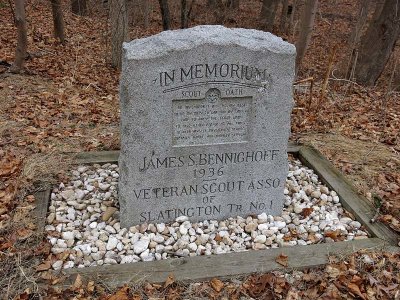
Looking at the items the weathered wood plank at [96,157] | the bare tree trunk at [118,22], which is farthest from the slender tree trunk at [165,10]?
the weathered wood plank at [96,157]

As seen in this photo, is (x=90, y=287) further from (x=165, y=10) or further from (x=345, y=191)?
(x=165, y=10)

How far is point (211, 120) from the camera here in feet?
11.8

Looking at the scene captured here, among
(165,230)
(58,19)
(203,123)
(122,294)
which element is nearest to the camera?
(122,294)

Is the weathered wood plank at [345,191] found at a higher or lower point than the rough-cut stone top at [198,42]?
lower

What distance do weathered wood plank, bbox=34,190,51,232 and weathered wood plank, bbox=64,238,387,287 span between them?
681 millimetres

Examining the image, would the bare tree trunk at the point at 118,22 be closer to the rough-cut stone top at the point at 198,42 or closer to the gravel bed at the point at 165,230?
the gravel bed at the point at 165,230

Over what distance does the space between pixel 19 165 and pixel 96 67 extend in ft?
15.3

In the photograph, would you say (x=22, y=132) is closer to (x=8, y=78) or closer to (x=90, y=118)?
(x=90, y=118)

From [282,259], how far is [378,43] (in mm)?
7369

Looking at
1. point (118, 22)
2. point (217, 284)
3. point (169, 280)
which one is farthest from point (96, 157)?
point (118, 22)

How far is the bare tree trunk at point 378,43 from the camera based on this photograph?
8.79 m

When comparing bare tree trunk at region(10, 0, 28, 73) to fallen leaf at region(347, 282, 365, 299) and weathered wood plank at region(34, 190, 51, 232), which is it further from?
fallen leaf at region(347, 282, 365, 299)

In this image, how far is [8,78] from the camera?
7.12m

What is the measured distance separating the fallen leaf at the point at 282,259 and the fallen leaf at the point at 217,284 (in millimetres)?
513
